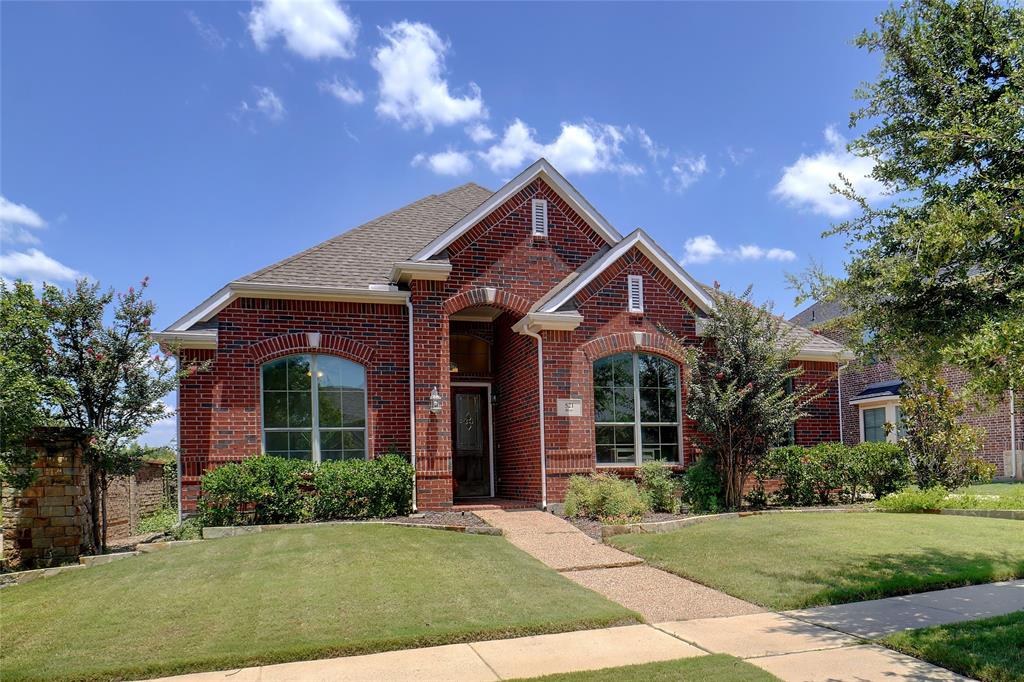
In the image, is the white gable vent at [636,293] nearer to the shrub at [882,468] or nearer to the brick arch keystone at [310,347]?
the brick arch keystone at [310,347]

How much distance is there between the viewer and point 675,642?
6812 millimetres

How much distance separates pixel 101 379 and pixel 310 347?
3722 mm

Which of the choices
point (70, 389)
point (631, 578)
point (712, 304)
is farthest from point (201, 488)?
point (712, 304)

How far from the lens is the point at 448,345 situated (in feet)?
48.1

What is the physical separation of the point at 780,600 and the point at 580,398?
22.2 ft

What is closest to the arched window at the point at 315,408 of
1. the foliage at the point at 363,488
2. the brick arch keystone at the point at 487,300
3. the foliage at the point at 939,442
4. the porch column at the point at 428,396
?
the foliage at the point at 363,488

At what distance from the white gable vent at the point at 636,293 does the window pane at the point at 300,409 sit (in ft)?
21.5

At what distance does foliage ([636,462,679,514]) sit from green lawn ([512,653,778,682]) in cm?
789

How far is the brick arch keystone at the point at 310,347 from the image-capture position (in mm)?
13930

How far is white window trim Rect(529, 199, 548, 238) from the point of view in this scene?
1576cm

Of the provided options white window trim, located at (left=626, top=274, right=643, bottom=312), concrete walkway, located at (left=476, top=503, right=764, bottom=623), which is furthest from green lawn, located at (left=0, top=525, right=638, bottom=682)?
white window trim, located at (left=626, top=274, right=643, bottom=312)

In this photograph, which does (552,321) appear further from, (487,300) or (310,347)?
(310,347)

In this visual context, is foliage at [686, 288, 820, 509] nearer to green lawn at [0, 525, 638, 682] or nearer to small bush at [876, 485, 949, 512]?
small bush at [876, 485, 949, 512]

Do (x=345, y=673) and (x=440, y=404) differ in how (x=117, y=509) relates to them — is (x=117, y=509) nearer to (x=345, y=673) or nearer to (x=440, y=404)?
(x=440, y=404)
